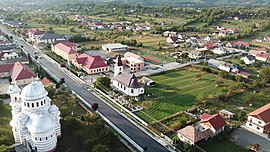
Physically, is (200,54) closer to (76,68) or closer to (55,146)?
(76,68)

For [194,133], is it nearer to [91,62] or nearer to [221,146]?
[221,146]

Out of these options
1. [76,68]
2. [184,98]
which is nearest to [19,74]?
[76,68]

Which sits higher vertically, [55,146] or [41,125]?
[41,125]

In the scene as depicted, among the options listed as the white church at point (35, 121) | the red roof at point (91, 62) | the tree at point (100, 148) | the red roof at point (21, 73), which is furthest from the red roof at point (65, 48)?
the tree at point (100, 148)

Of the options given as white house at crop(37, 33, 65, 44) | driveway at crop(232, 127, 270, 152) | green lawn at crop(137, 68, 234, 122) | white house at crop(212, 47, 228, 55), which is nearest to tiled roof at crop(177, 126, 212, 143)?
driveway at crop(232, 127, 270, 152)

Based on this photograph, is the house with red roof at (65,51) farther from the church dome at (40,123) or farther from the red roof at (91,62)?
the church dome at (40,123)

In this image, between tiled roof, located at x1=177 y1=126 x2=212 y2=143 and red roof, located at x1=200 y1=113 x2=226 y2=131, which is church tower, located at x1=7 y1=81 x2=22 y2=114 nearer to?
tiled roof, located at x1=177 y1=126 x2=212 y2=143

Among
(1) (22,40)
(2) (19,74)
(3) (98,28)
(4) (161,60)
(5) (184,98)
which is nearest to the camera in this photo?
(5) (184,98)
